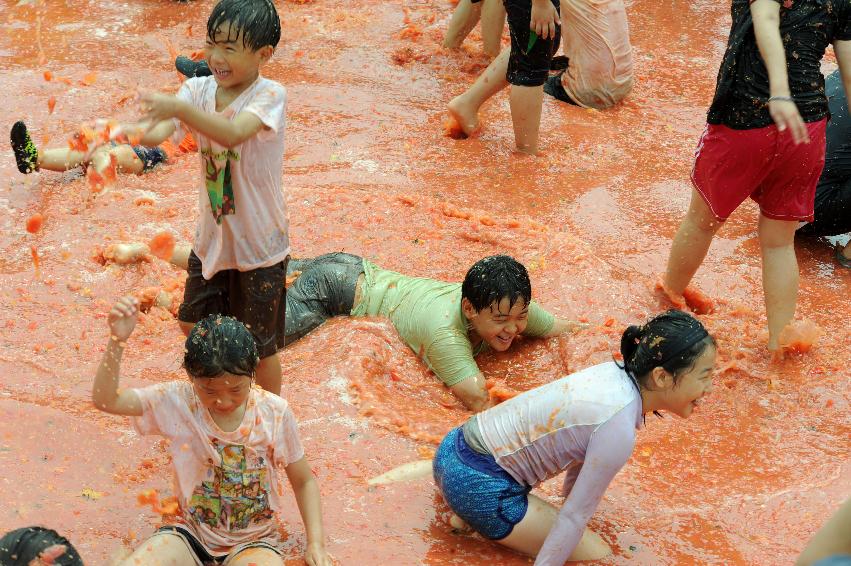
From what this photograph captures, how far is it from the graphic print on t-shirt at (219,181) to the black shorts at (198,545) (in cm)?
102

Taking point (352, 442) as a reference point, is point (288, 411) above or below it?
above

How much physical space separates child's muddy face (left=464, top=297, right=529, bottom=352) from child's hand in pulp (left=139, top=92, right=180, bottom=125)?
5.40ft

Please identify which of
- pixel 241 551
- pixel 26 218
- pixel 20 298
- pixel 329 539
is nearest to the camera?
pixel 241 551

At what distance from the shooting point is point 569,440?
10.1ft

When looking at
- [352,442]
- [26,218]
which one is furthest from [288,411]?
[26,218]

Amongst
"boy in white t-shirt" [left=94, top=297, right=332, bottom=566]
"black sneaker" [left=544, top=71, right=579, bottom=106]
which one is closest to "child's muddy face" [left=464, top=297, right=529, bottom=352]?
"boy in white t-shirt" [left=94, top=297, right=332, bottom=566]

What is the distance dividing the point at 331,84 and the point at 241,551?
466cm

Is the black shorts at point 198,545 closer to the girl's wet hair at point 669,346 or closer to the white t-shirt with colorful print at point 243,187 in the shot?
the white t-shirt with colorful print at point 243,187

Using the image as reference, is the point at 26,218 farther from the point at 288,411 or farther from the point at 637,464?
the point at 637,464

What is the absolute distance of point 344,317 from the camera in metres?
4.50

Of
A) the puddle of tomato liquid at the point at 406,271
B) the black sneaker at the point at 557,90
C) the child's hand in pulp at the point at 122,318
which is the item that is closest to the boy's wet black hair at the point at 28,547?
the child's hand in pulp at the point at 122,318

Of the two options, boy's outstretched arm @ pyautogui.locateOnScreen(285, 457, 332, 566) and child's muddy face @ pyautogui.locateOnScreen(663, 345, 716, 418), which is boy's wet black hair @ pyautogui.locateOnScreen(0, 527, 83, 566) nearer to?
boy's outstretched arm @ pyautogui.locateOnScreen(285, 457, 332, 566)

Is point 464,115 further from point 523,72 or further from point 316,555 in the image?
point 316,555

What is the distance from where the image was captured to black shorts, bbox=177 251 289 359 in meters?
3.51
